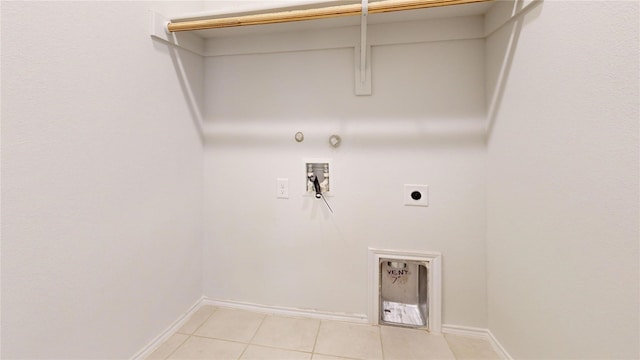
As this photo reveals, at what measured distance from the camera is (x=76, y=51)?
0.94 m

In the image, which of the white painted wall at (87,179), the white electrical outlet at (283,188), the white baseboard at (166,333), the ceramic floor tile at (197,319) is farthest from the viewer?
the white electrical outlet at (283,188)

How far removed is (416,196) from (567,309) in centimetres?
76

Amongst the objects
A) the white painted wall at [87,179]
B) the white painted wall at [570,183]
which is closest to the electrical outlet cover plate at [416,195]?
the white painted wall at [570,183]

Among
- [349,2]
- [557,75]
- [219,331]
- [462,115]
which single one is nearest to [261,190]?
[219,331]

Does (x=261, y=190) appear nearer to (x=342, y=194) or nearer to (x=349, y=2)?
(x=342, y=194)

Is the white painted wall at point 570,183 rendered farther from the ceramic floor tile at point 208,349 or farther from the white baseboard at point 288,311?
the ceramic floor tile at point 208,349

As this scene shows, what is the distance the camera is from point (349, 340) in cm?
140

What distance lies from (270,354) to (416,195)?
118 centimetres

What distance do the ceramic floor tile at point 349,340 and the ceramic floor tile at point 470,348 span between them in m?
0.40

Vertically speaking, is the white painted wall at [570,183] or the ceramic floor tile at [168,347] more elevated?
the white painted wall at [570,183]

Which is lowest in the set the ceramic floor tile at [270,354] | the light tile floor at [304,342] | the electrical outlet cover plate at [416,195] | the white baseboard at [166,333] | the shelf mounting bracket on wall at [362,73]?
the ceramic floor tile at [270,354]

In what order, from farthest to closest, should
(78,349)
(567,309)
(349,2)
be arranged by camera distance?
(349,2) → (78,349) → (567,309)

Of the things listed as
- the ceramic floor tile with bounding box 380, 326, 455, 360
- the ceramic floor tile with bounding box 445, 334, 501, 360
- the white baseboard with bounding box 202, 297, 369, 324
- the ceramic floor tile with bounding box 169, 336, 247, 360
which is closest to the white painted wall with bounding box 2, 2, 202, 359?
the ceramic floor tile with bounding box 169, 336, 247, 360

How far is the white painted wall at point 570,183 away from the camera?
68 centimetres
